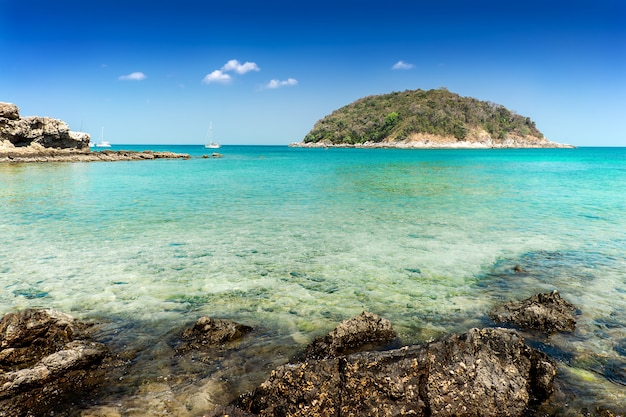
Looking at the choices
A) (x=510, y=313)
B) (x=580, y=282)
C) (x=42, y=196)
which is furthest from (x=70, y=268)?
(x=42, y=196)

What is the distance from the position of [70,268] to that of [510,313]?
1117cm

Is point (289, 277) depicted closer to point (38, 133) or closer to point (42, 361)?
point (42, 361)

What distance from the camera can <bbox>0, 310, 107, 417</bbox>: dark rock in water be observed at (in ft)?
15.4

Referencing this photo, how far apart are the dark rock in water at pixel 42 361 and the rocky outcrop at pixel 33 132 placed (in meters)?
68.5

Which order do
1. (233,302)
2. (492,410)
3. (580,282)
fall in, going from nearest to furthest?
(492,410), (233,302), (580,282)

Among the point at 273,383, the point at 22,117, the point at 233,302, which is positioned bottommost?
the point at 233,302

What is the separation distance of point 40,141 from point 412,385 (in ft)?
254

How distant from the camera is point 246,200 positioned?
2423 cm

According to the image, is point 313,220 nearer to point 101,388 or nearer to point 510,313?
point 510,313

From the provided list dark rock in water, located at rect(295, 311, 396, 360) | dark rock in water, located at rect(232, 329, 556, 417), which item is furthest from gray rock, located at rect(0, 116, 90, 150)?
dark rock in water, located at rect(232, 329, 556, 417)

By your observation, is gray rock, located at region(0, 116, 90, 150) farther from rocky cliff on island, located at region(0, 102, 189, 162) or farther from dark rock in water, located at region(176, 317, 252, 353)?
dark rock in water, located at region(176, 317, 252, 353)

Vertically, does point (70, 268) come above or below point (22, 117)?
below

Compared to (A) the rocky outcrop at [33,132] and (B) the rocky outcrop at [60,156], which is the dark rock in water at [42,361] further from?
(A) the rocky outcrop at [33,132]

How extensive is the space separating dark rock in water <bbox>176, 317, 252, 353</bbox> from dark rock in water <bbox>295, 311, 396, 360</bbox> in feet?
4.50
